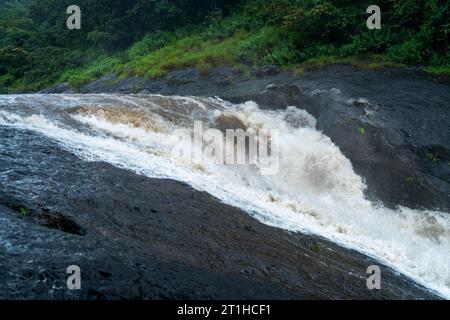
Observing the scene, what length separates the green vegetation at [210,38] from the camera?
46.0ft

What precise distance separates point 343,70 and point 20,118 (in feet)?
33.5

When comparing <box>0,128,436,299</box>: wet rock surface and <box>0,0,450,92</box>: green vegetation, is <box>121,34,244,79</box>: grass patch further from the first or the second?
<box>0,128,436,299</box>: wet rock surface

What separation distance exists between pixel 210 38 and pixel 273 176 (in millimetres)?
13531

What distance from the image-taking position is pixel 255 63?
55.5 feet

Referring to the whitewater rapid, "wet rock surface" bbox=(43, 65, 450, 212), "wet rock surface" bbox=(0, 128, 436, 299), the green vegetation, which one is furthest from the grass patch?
"wet rock surface" bbox=(0, 128, 436, 299)

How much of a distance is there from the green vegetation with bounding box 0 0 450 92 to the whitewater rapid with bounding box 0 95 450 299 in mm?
4213

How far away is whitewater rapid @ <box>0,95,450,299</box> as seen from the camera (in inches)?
294

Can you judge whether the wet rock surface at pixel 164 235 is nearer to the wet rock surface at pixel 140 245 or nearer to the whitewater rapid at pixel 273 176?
the wet rock surface at pixel 140 245

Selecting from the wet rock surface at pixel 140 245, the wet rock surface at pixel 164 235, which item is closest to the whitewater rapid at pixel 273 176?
the wet rock surface at pixel 164 235

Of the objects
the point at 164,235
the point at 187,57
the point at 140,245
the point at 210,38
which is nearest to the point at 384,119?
the point at 164,235

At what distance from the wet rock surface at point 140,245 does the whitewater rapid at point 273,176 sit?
0.67 meters
